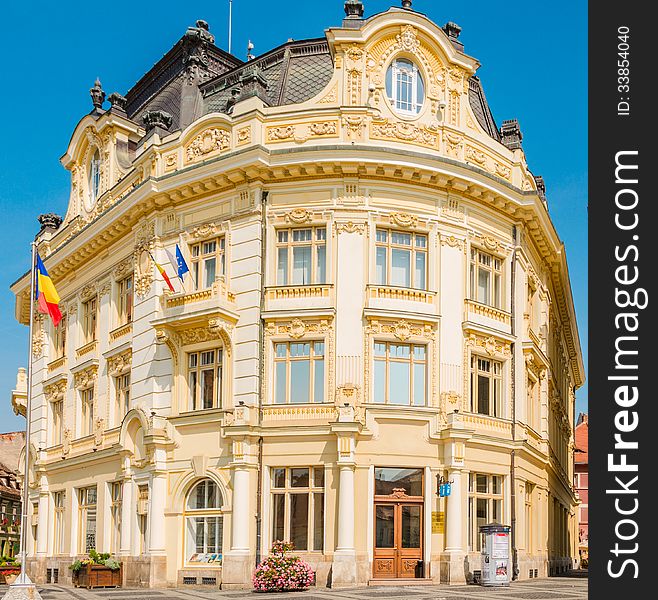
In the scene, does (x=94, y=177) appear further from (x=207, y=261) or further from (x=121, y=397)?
(x=207, y=261)

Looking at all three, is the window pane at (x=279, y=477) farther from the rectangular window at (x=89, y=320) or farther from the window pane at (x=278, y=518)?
the rectangular window at (x=89, y=320)

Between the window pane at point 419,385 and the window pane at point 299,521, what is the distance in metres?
4.89

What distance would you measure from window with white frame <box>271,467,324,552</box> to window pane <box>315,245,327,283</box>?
631 centimetres

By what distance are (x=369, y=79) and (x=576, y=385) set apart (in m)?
46.5

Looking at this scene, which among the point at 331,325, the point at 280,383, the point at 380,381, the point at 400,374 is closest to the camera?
the point at 331,325

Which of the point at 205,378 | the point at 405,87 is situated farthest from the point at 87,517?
the point at 405,87

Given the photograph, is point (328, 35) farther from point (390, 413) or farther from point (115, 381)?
point (115, 381)

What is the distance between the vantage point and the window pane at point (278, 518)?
33.8 m

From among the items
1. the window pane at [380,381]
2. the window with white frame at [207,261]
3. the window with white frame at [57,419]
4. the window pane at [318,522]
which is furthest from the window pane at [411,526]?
the window with white frame at [57,419]

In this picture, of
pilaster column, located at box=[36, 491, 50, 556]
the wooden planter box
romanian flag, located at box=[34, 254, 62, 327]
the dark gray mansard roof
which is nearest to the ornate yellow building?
the dark gray mansard roof

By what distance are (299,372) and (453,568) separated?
802cm

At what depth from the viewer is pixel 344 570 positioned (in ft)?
106

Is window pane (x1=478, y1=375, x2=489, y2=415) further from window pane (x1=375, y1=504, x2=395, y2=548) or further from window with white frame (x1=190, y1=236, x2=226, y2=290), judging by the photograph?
window with white frame (x1=190, y1=236, x2=226, y2=290)

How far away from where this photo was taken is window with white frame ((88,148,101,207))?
45.6 meters
